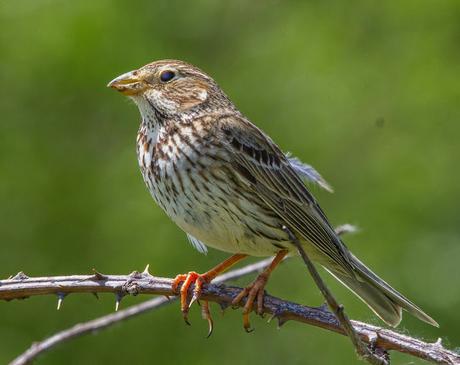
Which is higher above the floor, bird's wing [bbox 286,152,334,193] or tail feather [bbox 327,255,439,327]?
bird's wing [bbox 286,152,334,193]

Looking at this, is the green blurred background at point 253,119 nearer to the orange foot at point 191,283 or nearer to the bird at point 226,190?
the bird at point 226,190

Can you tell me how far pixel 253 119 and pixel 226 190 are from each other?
3.18 m

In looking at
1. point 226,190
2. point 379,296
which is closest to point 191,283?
point 226,190

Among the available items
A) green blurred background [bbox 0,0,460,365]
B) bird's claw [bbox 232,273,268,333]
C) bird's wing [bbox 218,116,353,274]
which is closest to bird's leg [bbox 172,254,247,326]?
bird's claw [bbox 232,273,268,333]

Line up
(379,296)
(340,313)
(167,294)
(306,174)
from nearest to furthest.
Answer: (340,313) → (167,294) → (379,296) → (306,174)

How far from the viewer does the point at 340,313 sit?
140 inches

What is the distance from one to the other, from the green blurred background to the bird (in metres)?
1.51

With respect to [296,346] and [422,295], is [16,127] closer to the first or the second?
[296,346]

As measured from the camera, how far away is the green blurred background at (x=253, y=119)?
7523 mm

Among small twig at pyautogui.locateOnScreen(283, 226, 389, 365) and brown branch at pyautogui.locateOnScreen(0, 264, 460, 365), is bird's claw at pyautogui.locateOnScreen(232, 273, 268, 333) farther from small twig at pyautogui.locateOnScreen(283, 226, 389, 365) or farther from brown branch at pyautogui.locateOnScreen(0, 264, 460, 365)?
small twig at pyautogui.locateOnScreen(283, 226, 389, 365)

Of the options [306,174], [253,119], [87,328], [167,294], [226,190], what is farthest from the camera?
[253,119]

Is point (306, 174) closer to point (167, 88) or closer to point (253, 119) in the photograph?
point (167, 88)

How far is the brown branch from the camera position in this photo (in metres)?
4.09

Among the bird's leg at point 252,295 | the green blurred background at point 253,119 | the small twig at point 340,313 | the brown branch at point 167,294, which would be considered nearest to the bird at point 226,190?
the bird's leg at point 252,295
